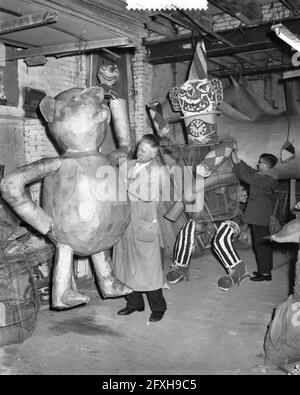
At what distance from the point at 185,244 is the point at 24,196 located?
3515 millimetres

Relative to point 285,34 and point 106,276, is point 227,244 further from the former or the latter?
point 285,34

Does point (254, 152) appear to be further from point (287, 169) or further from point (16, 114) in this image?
point (16, 114)

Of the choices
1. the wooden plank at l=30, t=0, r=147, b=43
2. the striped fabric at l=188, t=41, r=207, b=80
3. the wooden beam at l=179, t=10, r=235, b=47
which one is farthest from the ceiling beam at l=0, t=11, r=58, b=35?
the wooden beam at l=179, t=10, r=235, b=47

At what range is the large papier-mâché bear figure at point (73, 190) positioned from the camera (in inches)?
108

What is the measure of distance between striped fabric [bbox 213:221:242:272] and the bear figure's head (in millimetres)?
3171

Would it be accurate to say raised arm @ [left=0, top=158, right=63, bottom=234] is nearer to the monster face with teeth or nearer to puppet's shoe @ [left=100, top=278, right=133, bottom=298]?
puppet's shoe @ [left=100, top=278, right=133, bottom=298]

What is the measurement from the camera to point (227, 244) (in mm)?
5750

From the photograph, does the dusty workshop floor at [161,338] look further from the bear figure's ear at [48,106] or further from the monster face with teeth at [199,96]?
the monster face with teeth at [199,96]

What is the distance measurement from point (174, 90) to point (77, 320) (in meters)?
3.86

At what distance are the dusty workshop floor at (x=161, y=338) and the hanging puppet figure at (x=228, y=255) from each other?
0.13 m

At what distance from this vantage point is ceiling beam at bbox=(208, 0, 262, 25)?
565cm

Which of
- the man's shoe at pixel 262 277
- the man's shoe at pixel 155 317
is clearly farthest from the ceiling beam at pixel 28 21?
the man's shoe at pixel 262 277

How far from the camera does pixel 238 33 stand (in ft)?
22.0
